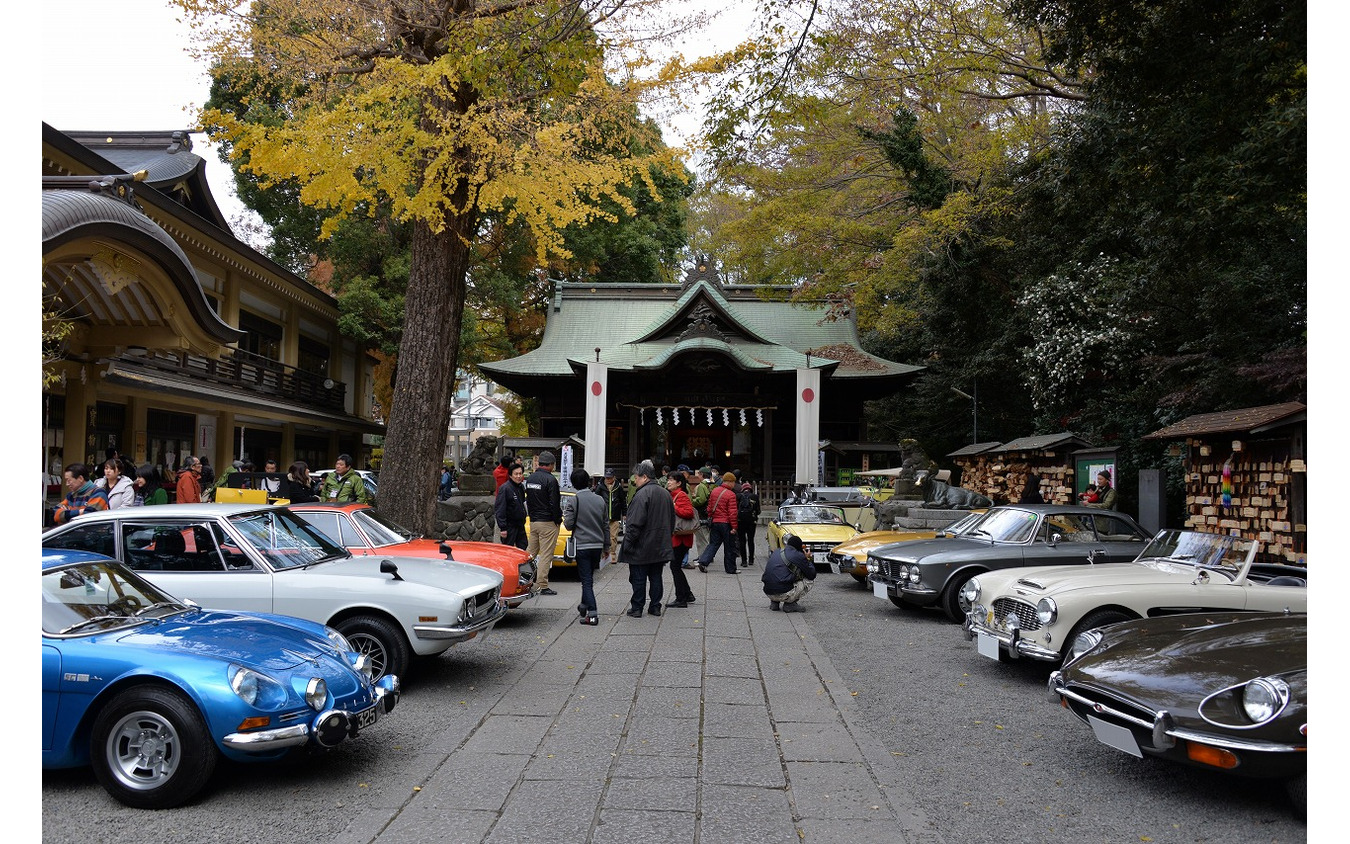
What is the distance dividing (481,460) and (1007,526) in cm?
1045

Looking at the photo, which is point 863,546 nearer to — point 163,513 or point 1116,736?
point 1116,736

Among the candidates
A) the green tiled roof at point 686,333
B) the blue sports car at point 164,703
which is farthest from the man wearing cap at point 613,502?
the blue sports car at point 164,703

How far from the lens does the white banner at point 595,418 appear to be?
2453 centimetres

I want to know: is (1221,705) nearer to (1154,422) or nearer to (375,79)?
(375,79)

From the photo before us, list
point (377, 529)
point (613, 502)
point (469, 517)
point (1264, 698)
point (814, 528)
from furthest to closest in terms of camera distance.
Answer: point (613, 502), point (469, 517), point (814, 528), point (377, 529), point (1264, 698)

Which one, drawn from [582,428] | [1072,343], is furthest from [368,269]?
[1072,343]

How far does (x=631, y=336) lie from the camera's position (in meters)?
32.2

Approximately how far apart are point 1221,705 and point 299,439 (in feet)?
99.0

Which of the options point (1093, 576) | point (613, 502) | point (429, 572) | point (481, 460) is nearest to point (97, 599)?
point (429, 572)

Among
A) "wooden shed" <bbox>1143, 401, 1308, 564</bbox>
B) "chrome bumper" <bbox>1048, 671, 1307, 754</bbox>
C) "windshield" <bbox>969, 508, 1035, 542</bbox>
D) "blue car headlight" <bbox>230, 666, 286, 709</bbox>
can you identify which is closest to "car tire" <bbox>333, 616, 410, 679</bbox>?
"blue car headlight" <bbox>230, 666, 286, 709</bbox>

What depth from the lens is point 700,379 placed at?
28.6 m

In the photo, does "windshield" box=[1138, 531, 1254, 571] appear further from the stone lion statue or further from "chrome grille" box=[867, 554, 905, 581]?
the stone lion statue

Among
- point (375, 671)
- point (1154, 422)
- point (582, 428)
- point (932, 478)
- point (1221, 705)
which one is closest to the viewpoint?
point (1221, 705)

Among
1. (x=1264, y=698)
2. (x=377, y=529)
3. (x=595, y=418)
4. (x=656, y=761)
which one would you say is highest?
(x=595, y=418)
